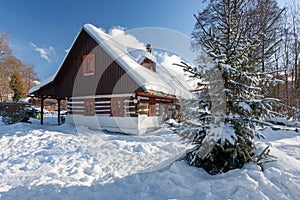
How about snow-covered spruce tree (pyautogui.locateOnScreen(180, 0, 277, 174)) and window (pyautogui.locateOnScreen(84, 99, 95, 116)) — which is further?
window (pyautogui.locateOnScreen(84, 99, 95, 116))

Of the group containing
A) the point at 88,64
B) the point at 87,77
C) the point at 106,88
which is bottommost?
the point at 106,88

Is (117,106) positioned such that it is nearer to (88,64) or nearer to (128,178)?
(88,64)

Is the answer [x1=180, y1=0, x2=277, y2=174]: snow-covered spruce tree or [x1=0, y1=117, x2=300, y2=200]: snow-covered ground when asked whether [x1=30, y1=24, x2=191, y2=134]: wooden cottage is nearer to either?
[x1=0, y1=117, x2=300, y2=200]: snow-covered ground

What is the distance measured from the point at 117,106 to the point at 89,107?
2.33 metres

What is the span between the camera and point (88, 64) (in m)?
11.7

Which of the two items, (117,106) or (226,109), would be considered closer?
(226,109)

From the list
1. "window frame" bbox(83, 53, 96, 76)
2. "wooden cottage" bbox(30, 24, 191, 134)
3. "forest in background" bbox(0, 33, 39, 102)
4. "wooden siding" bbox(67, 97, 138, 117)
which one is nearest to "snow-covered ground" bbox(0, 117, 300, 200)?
"wooden cottage" bbox(30, 24, 191, 134)

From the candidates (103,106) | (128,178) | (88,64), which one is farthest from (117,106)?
(128,178)

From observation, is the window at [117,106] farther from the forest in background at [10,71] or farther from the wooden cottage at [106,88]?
the forest in background at [10,71]

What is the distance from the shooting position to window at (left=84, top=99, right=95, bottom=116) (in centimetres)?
1159

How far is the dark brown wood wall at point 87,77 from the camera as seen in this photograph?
1008 cm

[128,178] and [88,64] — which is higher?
[88,64]

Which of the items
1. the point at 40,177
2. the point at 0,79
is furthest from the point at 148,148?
the point at 0,79

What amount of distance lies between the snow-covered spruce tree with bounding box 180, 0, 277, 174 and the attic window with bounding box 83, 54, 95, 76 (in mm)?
8837
